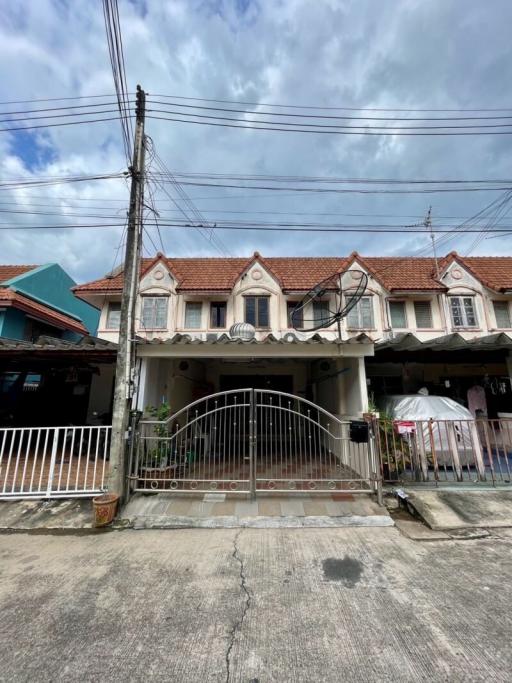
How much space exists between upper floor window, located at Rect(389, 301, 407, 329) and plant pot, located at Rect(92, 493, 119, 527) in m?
11.6

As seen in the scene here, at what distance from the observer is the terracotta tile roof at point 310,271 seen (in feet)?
39.8

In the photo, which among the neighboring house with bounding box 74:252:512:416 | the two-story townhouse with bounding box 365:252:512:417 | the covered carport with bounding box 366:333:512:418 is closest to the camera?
the covered carport with bounding box 366:333:512:418

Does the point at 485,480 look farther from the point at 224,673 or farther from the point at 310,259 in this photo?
the point at 310,259

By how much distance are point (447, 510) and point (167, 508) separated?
4.52 metres

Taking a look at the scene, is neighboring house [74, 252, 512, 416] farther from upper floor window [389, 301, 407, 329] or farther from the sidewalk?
the sidewalk

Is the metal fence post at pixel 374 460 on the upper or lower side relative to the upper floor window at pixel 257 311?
lower

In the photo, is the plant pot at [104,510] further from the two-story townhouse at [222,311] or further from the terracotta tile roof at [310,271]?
the terracotta tile roof at [310,271]

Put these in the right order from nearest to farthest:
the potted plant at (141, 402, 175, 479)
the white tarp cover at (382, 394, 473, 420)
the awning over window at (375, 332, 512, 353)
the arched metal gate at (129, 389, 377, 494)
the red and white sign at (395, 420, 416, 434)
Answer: the arched metal gate at (129, 389, 377, 494)
the red and white sign at (395, 420, 416, 434)
the potted plant at (141, 402, 175, 479)
the white tarp cover at (382, 394, 473, 420)
the awning over window at (375, 332, 512, 353)

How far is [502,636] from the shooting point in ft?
7.35

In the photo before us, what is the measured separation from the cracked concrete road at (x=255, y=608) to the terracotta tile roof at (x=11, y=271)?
542 inches

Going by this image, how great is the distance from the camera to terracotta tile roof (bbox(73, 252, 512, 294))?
39.8ft

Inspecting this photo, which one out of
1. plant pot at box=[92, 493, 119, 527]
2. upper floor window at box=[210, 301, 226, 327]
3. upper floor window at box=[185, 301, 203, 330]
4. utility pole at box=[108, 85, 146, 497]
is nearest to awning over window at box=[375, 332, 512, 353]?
utility pole at box=[108, 85, 146, 497]

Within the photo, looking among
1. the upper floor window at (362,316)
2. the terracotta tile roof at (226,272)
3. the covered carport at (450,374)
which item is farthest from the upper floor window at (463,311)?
the terracotta tile roof at (226,272)

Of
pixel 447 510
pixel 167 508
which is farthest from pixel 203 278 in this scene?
pixel 447 510
